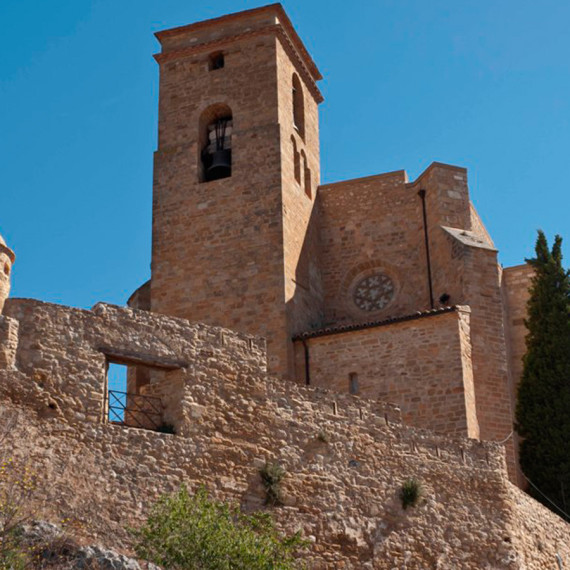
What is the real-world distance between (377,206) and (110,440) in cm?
1504

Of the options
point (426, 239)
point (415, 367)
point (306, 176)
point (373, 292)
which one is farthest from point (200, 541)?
point (306, 176)

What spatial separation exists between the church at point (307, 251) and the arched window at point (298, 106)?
1.3 inches

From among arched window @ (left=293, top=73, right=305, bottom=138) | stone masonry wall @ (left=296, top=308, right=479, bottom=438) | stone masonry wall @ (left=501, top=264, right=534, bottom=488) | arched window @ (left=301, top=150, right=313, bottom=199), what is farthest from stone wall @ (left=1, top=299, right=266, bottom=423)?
arched window @ (left=293, top=73, right=305, bottom=138)

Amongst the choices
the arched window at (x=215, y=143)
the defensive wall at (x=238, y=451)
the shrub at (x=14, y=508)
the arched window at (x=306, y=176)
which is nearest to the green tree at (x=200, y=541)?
the defensive wall at (x=238, y=451)

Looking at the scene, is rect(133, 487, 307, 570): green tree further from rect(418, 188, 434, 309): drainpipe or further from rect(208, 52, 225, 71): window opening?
rect(208, 52, 225, 71): window opening

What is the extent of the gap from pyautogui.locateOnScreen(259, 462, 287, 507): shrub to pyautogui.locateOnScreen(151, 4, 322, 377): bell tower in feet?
25.8

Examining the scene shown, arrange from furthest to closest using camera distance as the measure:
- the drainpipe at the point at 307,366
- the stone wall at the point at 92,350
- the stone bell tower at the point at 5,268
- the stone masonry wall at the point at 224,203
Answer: the stone masonry wall at the point at 224,203 < the drainpipe at the point at 307,366 < the stone bell tower at the point at 5,268 < the stone wall at the point at 92,350

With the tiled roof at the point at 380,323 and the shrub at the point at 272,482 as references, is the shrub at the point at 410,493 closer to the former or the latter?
the shrub at the point at 272,482

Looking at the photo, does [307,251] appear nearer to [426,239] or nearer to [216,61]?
[426,239]

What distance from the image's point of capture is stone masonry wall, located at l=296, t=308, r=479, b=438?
2423cm

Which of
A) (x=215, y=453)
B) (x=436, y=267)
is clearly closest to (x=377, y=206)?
(x=436, y=267)

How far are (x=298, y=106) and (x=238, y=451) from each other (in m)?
15.5

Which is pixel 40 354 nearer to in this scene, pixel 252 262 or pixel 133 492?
pixel 133 492

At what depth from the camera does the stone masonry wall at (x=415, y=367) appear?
79.5 feet
